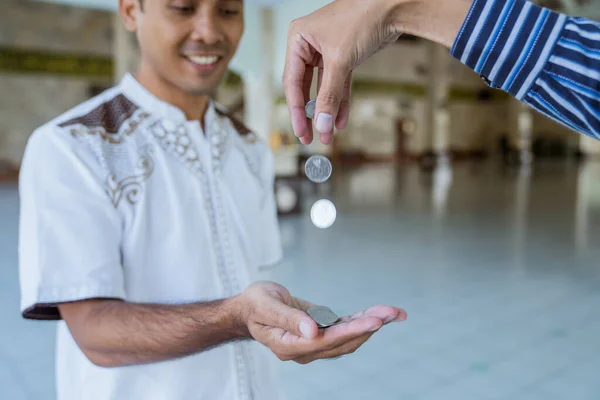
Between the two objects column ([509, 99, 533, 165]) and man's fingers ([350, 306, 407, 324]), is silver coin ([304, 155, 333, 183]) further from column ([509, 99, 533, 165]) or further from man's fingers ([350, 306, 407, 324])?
column ([509, 99, 533, 165])

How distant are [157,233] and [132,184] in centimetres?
11

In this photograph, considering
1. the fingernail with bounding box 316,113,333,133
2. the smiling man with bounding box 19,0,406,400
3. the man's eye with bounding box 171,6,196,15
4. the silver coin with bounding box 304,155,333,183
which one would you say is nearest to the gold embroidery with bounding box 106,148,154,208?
the smiling man with bounding box 19,0,406,400

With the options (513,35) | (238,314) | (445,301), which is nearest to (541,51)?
(513,35)

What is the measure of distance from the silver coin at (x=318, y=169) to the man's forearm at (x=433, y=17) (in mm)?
214

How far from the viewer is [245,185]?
137 cm

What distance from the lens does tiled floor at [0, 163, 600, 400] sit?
9.00 ft

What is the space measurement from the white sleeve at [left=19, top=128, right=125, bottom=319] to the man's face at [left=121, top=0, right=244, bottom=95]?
267 mm

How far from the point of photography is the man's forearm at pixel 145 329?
0.90m

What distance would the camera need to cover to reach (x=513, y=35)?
2.17 feet

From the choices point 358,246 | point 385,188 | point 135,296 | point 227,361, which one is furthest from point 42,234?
point 385,188

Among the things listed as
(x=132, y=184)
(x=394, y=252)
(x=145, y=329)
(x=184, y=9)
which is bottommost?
(x=394, y=252)

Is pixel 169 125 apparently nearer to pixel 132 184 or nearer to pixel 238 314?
pixel 132 184

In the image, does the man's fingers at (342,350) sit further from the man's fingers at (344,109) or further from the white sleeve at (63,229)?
the white sleeve at (63,229)

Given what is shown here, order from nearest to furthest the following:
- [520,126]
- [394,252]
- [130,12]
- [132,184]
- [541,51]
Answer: [541,51] → [132,184] → [130,12] → [394,252] → [520,126]
